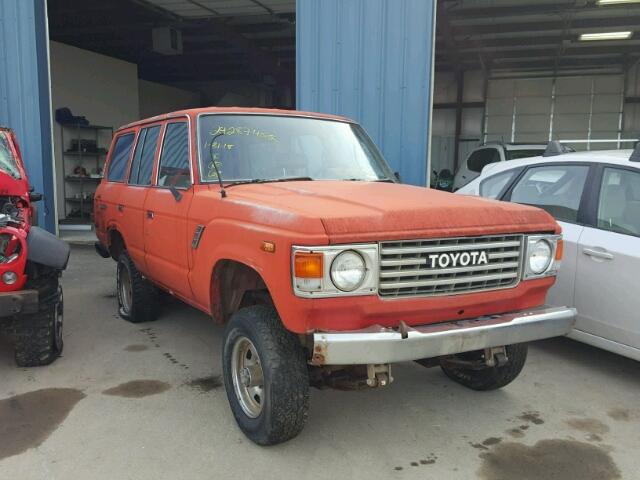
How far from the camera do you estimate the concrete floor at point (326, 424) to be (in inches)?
119

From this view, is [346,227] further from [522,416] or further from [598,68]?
[598,68]

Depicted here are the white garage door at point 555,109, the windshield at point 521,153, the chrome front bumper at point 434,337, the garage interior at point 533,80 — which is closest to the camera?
the chrome front bumper at point 434,337

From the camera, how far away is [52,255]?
4.13 m

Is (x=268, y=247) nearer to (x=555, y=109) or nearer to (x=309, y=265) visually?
(x=309, y=265)

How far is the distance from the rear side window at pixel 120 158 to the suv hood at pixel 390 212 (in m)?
2.43

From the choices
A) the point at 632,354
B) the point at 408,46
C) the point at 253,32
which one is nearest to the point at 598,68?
the point at 253,32

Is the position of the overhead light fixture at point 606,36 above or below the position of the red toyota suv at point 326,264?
above

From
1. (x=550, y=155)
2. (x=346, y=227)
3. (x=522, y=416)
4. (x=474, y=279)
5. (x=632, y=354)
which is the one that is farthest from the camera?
(x=550, y=155)

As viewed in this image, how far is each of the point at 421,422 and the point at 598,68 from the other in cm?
1880

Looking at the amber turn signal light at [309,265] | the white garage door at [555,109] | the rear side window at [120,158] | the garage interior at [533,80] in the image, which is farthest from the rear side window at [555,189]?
the white garage door at [555,109]

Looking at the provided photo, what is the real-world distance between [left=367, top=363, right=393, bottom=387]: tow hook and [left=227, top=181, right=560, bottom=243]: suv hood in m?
0.67

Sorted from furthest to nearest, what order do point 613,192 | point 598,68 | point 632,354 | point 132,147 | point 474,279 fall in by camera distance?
1. point 598,68
2. point 132,147
3. point 613,192
4. point 632,354
5. point 474,279

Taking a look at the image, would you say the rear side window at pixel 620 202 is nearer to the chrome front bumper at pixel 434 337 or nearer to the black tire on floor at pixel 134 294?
the chrome front bumper at pixel 434 337

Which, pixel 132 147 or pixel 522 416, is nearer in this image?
pixel 522 416
